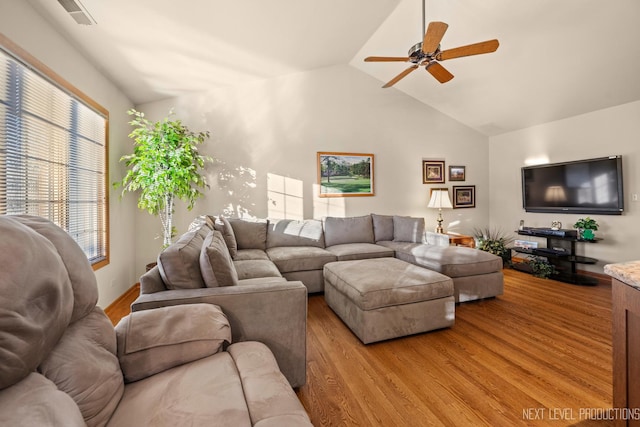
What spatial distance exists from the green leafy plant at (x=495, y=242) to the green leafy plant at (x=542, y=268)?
427mm

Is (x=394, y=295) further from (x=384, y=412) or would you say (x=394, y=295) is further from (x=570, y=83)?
(x=570, y=83)

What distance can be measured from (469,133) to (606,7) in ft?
8.93

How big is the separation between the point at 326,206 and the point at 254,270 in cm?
212

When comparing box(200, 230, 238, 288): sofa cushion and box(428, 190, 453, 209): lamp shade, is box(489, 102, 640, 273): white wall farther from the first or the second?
box(200, 230, 238, 288): sofa cushion

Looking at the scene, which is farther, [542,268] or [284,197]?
[284,197]

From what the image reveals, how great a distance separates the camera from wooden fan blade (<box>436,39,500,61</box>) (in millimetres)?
2256

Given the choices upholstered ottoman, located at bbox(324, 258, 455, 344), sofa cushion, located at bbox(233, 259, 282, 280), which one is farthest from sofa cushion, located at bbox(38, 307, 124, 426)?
upholstered ottoman, located at bbox(324, 258, 455, 344)

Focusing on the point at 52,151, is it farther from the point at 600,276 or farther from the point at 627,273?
the point at 600,276

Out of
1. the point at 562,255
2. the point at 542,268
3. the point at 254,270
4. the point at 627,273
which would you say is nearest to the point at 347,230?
the point at 254,270

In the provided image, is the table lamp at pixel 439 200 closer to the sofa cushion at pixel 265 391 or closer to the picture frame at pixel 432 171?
the picture frame at pixel 432 171

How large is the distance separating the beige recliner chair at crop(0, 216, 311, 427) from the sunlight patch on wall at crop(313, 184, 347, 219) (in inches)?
126

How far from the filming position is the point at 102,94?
290 centimetres

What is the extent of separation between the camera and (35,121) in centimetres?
200

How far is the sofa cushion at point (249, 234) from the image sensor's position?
3711 mm
